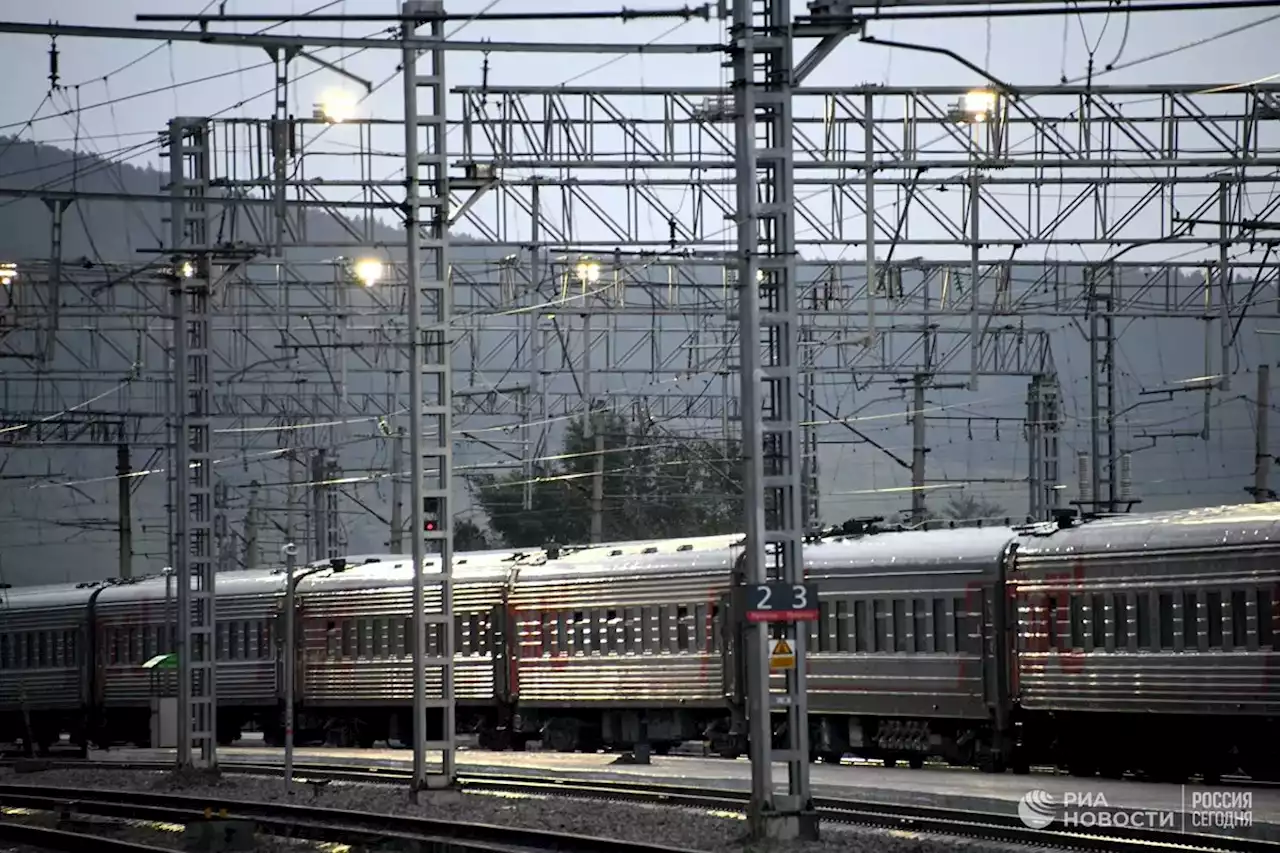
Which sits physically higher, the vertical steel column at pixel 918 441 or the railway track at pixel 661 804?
the vertical steel column at pixel 918 441

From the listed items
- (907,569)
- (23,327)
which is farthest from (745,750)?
(23,327)

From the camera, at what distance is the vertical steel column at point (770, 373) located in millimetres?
A: 21594

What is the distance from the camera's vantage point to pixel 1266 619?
25.9 meters

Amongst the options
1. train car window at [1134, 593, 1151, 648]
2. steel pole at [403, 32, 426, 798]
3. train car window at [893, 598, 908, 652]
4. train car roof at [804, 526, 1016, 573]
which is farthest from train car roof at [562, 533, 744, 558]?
train car window at [1134, 593, 1151, 648]

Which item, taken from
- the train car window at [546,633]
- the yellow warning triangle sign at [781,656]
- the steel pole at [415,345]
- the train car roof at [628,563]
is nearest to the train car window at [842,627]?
the train car roof at [628,563]

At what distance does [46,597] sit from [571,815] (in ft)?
106

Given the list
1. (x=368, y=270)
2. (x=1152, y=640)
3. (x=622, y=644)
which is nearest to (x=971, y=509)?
(x=368, y=270)

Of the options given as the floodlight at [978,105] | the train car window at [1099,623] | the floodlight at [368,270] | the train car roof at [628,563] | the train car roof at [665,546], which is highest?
the floodlight at [978,105]

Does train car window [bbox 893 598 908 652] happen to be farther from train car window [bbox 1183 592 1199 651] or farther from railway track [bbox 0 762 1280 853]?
train car window [bbox 1183 592 1199 651]

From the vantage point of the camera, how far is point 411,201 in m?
28.1

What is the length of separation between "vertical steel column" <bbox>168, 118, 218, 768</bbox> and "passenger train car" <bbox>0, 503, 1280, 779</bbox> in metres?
4.31

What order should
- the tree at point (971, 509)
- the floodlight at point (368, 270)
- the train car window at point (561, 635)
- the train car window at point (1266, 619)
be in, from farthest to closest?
the tree at point (971, 509) < the floodlight at point (368, 270) < the train car window at point (561, 635) < the train car window at point (1266, 619)

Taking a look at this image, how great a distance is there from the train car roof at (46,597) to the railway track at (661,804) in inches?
537

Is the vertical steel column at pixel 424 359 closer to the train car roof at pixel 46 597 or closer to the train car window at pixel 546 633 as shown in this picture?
the train car window at pixel 546 633
